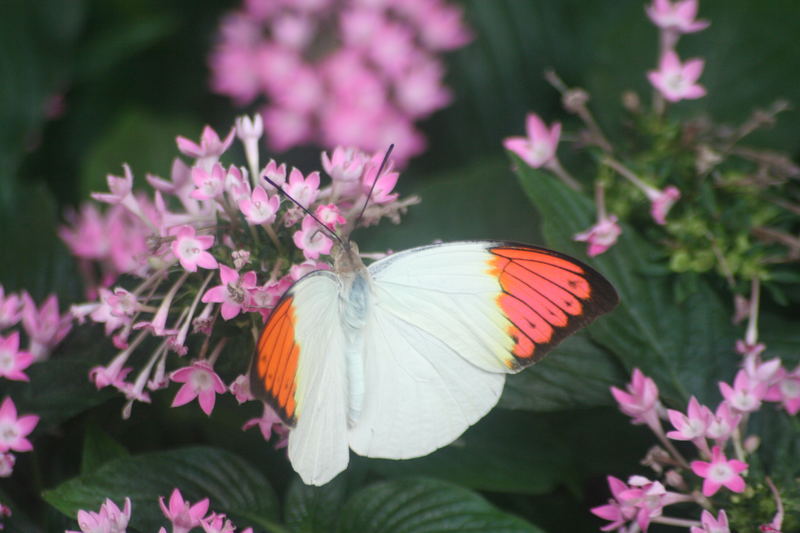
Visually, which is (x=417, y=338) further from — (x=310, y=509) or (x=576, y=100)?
(x=576, y=100)

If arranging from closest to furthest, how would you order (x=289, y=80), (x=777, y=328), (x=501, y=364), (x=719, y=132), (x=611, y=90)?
(x=501, y=364)
(x=777, y=328)
(x=719, y=132)
(x=611, y=90)
(x=289, y=80)

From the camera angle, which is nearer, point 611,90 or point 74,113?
point 611,90

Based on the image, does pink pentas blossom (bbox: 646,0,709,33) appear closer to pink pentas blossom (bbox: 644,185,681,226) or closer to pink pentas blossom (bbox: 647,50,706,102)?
pink pentas blossom (bbox: 647,50,706,102)

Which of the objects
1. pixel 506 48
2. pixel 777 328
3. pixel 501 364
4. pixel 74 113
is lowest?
pixel 501 364

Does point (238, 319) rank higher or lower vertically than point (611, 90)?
lower

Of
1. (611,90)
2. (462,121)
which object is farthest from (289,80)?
(611,90)

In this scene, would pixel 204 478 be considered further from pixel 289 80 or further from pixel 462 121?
pixel 462 121

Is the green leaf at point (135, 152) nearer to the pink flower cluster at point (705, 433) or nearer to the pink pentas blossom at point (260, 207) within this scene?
the pink pentas blossom at point (260, 207)
